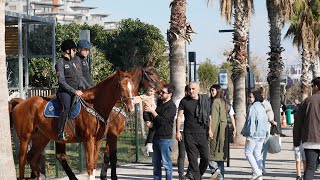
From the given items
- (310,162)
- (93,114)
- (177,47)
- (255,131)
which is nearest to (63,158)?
(93,114)

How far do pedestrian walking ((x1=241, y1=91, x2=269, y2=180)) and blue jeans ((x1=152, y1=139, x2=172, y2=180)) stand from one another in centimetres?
247

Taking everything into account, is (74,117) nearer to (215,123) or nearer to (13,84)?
(215,123)

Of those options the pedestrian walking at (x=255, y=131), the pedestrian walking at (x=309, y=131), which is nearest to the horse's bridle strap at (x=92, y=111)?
the pedestrian walking at (x=309, y=131)

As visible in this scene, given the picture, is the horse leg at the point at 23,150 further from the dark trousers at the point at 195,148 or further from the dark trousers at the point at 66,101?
the dark trousers at the point at 195,148

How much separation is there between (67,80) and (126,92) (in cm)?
115

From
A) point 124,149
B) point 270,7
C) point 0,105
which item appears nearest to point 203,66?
point 270,7

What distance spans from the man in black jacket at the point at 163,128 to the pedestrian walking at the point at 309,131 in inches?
93.9

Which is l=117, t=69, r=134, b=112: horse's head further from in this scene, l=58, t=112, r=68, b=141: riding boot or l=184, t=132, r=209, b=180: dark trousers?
l=184, t=132, r=209, b=180: dark trousers

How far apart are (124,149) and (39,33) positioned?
270 inches

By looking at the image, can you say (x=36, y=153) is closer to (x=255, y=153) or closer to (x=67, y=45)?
(x=67, y=45)

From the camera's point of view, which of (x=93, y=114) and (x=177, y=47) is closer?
(x=93, y=114)

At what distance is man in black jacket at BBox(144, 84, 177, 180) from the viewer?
14.2 metres

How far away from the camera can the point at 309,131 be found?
12.8m

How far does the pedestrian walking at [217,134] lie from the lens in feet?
51.9
